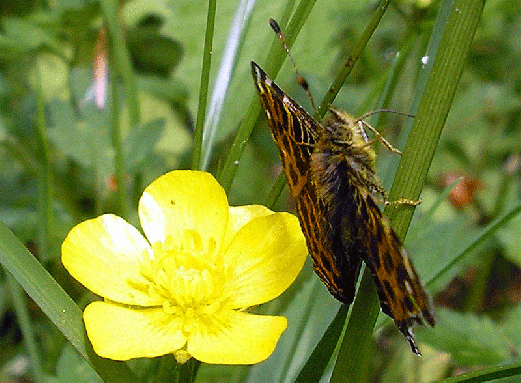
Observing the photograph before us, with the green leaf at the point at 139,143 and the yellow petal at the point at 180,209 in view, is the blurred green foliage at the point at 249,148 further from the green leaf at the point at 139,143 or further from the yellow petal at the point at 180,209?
the yellow petal at the point at 180,209

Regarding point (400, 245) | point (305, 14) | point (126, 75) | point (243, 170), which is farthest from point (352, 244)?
point (243, 170)

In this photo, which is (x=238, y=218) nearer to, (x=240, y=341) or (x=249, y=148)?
(x=240, y=341)

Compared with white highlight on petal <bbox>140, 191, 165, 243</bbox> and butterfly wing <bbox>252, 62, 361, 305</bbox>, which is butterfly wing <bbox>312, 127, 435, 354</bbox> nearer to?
butterfly wing <bbox>252, 62, 361, 305</bbox>

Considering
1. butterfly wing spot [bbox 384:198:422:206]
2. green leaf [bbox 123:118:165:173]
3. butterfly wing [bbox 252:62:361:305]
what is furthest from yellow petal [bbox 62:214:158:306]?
green leaf [bbox 123:118:165:173]

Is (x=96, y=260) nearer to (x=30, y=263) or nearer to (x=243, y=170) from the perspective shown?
(x=30, y=263)

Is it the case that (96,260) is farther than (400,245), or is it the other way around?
(96,260)

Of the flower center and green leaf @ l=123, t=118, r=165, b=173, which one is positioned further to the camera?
green leaf @ l=123, t=118, r=165, b=173

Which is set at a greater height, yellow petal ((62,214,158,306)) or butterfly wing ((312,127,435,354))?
butterfly wing ((312,127,435,354))
